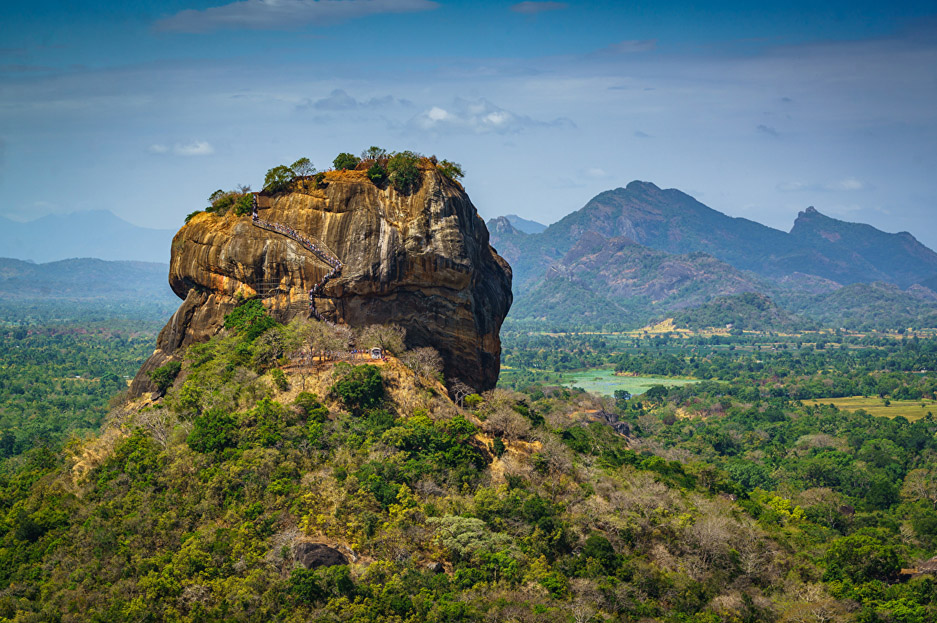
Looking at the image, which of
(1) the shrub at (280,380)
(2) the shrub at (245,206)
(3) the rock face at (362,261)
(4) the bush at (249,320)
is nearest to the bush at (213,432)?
(1) the shrub at (280,380)

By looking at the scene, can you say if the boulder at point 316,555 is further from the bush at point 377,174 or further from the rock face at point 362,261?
the bush at point 377,174

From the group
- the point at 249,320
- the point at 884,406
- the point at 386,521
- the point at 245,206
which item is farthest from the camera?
the point at 884,406

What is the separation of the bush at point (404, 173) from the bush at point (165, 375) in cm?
1414

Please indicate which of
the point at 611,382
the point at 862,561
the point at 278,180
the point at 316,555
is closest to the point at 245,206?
the point at 278,180

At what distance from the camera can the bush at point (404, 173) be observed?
142 ft

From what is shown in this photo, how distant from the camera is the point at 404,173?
43.2 meters

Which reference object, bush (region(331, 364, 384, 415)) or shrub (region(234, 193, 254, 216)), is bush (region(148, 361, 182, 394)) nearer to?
shrub (region(234, 193, 254, 216))

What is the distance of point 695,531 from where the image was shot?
114 feet

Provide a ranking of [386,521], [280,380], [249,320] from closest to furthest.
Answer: [386,521] → [280,380] → [249,320]

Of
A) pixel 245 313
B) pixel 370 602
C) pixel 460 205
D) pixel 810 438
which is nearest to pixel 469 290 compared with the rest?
pixel 460 205

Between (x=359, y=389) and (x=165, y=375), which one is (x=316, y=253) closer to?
(x=359, y=389)

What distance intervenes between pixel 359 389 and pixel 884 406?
3404 inches

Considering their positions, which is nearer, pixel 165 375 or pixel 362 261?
pixel 362 261

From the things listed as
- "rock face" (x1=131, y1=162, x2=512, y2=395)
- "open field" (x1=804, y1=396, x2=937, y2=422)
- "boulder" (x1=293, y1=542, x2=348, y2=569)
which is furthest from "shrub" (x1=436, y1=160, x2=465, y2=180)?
"open field" (x1=804, y1=396, x2=937, y2=422)
